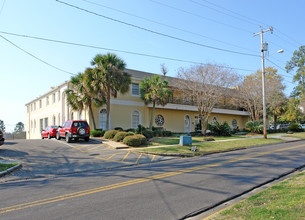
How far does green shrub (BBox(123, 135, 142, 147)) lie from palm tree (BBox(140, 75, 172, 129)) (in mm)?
8509

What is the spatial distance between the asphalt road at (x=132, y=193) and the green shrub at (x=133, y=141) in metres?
8.38

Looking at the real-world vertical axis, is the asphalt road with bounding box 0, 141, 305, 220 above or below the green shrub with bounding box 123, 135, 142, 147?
below

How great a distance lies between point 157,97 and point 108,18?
40.0 feet

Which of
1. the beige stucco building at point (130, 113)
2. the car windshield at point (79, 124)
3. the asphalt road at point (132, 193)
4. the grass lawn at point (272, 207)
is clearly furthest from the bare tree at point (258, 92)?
the grass lawn at point (272, 207)

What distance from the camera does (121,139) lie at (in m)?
18.9

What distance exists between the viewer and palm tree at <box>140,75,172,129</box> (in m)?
25.2

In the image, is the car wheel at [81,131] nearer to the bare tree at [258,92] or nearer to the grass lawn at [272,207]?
the grass lawn at [272,207]

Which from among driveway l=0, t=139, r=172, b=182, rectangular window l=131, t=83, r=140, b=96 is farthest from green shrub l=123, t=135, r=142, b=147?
rectangular window l=131, t=83, r=140, b=96

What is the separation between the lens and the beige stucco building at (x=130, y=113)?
2641 centimetres

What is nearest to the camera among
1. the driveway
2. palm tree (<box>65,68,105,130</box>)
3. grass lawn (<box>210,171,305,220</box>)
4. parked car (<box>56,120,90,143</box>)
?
grass lawn (<box>210,171,305,220</box>)

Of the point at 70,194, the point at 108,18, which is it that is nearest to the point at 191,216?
the point at 70,194

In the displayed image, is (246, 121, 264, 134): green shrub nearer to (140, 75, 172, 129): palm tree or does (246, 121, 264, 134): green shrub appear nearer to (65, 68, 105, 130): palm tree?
(140, 75, 172, 129): palm tree

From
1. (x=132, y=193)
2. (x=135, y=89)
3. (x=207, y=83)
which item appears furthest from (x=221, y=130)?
(x=132, y=193)

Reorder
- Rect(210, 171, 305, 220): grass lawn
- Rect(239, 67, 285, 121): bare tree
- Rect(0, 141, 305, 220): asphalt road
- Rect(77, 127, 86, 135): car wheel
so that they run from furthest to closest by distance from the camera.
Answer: Rect(239, 67, 285, 121): bare tree, Rect(77, 127, 86, 135): car wheel, Rect(0, 141, 305, 220): asphalt road, Rect(210, 171, 305, 220): grass lawn
